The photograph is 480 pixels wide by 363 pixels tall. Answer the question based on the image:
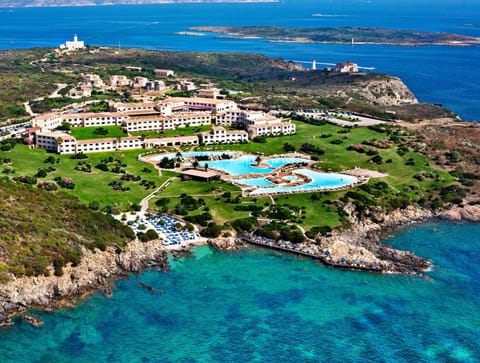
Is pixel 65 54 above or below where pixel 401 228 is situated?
above

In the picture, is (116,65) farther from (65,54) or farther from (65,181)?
(65,181)

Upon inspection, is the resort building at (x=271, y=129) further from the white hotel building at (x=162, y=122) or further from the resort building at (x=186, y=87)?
the resort building at (x=186, y=87)

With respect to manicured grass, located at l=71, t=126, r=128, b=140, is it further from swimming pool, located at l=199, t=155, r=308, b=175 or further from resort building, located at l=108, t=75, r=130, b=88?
resort building, located at l=108, t=75, r=130, b=88

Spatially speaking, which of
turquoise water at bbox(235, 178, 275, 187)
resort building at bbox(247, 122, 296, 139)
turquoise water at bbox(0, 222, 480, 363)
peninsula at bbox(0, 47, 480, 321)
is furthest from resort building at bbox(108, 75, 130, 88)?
turquoise water at bbox(0, 222, 480, 363)

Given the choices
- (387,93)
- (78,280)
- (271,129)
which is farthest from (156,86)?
(78,280)

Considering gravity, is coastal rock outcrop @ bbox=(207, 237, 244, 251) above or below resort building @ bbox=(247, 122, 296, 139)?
below

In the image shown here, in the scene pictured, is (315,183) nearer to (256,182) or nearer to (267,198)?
(256,182)

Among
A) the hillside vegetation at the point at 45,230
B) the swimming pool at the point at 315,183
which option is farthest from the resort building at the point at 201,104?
the hillside vegetation at the point at 45,230

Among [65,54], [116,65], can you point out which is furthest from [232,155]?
[65,54]
